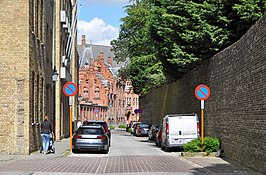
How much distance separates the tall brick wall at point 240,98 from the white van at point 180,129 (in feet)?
4.13

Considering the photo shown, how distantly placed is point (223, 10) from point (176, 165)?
11.2m

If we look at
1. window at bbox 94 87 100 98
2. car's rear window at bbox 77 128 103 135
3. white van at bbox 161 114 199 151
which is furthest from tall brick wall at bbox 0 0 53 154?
window at bbox 94 87 100 98

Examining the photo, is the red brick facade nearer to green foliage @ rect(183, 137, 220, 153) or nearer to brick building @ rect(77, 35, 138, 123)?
brick building @ rect(77, 35, 138, 123)

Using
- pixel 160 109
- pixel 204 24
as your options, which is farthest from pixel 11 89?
pixel 160 109

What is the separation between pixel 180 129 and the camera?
90.9 feet

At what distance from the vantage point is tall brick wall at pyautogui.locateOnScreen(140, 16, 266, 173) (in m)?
15.5

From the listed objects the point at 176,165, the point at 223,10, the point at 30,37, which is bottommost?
the point at 176,165

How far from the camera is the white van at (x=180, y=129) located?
27.4 metres

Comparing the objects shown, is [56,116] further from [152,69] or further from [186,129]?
[152,69]

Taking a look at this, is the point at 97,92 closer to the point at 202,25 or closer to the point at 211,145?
the point at 202,25

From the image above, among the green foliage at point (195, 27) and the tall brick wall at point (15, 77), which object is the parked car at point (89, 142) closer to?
the tall brick wall at point (15, 77)

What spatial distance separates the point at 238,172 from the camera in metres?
15.8

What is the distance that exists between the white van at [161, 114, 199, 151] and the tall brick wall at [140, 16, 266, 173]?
1.26m

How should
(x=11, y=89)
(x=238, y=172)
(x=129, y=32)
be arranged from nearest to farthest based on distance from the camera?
1. (x=238, y=172)
2. (x=11, y=89)
3. (x=129, y=32)
